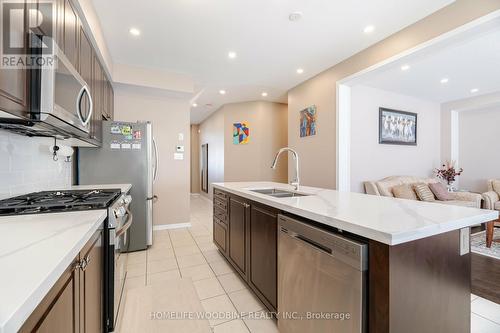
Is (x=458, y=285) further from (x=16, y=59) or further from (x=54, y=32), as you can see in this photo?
(x=54, y=32)

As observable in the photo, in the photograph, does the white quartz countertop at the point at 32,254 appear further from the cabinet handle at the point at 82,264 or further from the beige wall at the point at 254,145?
the beige wall at the point at 254,145

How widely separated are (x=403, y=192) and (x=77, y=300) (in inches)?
185

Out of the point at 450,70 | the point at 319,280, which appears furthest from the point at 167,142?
the point at 450,70

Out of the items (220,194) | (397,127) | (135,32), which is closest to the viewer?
(220,194)

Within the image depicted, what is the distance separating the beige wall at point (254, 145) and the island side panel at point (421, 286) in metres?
4.79

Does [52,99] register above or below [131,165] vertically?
above

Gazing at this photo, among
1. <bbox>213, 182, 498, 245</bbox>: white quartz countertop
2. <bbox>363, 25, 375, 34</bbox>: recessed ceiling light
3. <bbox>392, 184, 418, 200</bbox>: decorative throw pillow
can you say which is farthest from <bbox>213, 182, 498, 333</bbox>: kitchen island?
<bbox>392, 184, 418, 200</bbox>: decorative throw pillow

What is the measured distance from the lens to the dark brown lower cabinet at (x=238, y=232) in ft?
6.58

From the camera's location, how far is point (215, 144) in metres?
6.66

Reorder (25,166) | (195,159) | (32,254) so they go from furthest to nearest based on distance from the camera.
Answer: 1. (195,159)
2. (25,166)
3. (32,254)

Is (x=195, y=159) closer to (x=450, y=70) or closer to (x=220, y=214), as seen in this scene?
(x=220, y=214)

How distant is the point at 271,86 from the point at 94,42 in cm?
316

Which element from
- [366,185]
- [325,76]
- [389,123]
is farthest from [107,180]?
[389,123]

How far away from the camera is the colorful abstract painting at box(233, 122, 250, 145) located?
583 cm
